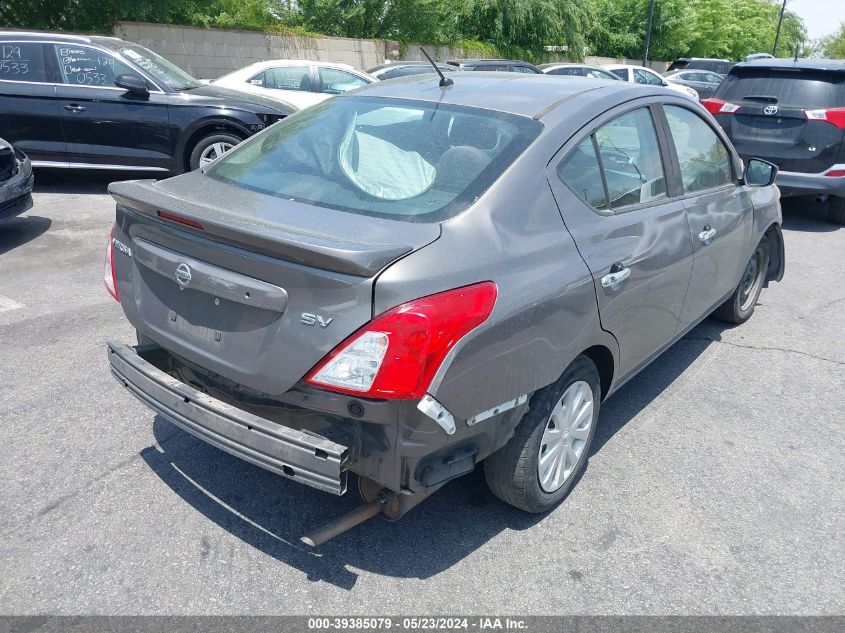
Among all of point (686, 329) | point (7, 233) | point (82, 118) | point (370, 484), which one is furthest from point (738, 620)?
point (82, 118)

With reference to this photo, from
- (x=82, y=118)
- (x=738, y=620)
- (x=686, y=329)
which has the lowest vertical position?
(x=738, y=620)

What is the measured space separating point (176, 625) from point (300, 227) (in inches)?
55.3

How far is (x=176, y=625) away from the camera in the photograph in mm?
2510

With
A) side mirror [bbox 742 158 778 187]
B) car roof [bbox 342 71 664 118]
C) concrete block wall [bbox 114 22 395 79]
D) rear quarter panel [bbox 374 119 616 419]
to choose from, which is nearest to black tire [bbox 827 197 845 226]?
side mirror [bbox 742 158 778 187]

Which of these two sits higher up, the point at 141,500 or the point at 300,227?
the point at 300,227

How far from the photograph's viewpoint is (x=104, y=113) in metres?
8.48

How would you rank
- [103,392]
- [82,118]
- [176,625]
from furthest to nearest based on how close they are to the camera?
[82,118] < [103,392] < [176,625]

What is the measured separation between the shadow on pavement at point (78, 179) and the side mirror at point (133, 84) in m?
1.08

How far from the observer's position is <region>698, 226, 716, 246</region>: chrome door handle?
4.00 m

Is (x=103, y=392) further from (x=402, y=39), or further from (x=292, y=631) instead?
(x=402, y=39)

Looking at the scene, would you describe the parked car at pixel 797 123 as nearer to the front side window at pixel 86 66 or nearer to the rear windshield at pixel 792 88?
the rear windshield at pixel 792 88

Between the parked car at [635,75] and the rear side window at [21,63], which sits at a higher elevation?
the rear side window at [21,63]

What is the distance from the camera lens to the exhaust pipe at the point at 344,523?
8.82 feet

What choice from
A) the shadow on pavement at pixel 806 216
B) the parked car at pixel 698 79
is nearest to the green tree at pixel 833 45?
the parked car at pixel 698 79
